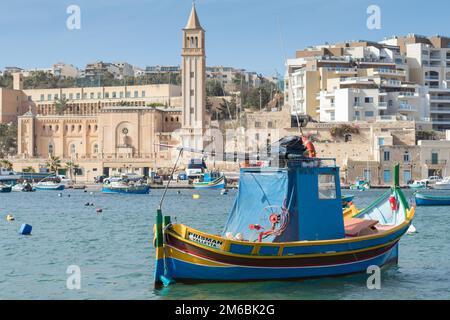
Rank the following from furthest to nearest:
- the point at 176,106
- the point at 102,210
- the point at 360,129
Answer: the point at 176,106 → the point at 360,129 → the point at 102,210

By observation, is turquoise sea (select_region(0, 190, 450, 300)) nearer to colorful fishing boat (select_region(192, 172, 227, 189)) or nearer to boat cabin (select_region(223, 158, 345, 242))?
boat cabin (select_region(223, 158, 345, 242))

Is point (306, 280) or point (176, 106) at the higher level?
point (176, 106)

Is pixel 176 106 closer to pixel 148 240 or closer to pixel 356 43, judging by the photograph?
pixel 356 43

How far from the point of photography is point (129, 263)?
27.8 meters

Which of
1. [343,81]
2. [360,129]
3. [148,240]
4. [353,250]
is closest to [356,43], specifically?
[343,81]

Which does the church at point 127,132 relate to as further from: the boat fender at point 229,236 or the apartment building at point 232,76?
the boat fender at point 229,236

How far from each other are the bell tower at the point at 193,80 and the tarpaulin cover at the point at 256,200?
239ft

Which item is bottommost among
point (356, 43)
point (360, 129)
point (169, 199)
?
point (169, 199)

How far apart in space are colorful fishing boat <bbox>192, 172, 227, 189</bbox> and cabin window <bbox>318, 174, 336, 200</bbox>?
61.1 m

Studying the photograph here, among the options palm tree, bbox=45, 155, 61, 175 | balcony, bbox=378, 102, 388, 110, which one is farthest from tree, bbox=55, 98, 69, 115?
balcony, bbox=378, 102, 388, 110

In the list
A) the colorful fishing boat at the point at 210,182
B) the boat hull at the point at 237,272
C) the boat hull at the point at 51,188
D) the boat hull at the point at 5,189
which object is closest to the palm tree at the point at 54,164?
the boat hull at the point at 51,188

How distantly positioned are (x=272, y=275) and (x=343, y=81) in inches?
2776

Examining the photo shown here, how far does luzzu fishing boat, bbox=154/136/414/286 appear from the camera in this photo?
21.6 metres

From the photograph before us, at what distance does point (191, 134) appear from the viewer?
96500mm
